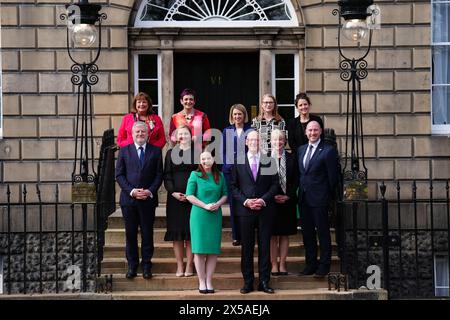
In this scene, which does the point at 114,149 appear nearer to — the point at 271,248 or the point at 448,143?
the point at 271,248

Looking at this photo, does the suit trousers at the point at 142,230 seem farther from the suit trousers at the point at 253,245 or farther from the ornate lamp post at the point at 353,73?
the ornate lamp post at the point at 353,73

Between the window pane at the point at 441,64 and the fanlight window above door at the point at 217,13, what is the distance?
228 cm

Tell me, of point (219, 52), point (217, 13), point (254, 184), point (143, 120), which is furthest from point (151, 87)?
point (254, 184)

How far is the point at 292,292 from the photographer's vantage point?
1389 centimetres

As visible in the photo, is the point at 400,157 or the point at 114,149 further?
the point at 400,157

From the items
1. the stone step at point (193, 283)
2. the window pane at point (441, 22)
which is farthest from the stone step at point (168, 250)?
the window pane at point (441, 22)

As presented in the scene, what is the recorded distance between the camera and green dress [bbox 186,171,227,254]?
13.7 meters

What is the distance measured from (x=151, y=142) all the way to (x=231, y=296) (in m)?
2.51

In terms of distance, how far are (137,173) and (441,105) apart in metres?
6.11

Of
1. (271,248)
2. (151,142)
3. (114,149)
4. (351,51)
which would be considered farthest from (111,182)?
(351,51)

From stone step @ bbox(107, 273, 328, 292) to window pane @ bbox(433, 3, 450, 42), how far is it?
5.61 m

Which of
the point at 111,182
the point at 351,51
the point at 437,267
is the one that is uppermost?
the point at 351,51

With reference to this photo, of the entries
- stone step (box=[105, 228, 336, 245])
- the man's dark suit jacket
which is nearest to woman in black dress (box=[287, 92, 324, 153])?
the man's dark suit jacket

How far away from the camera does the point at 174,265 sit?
14.5m
